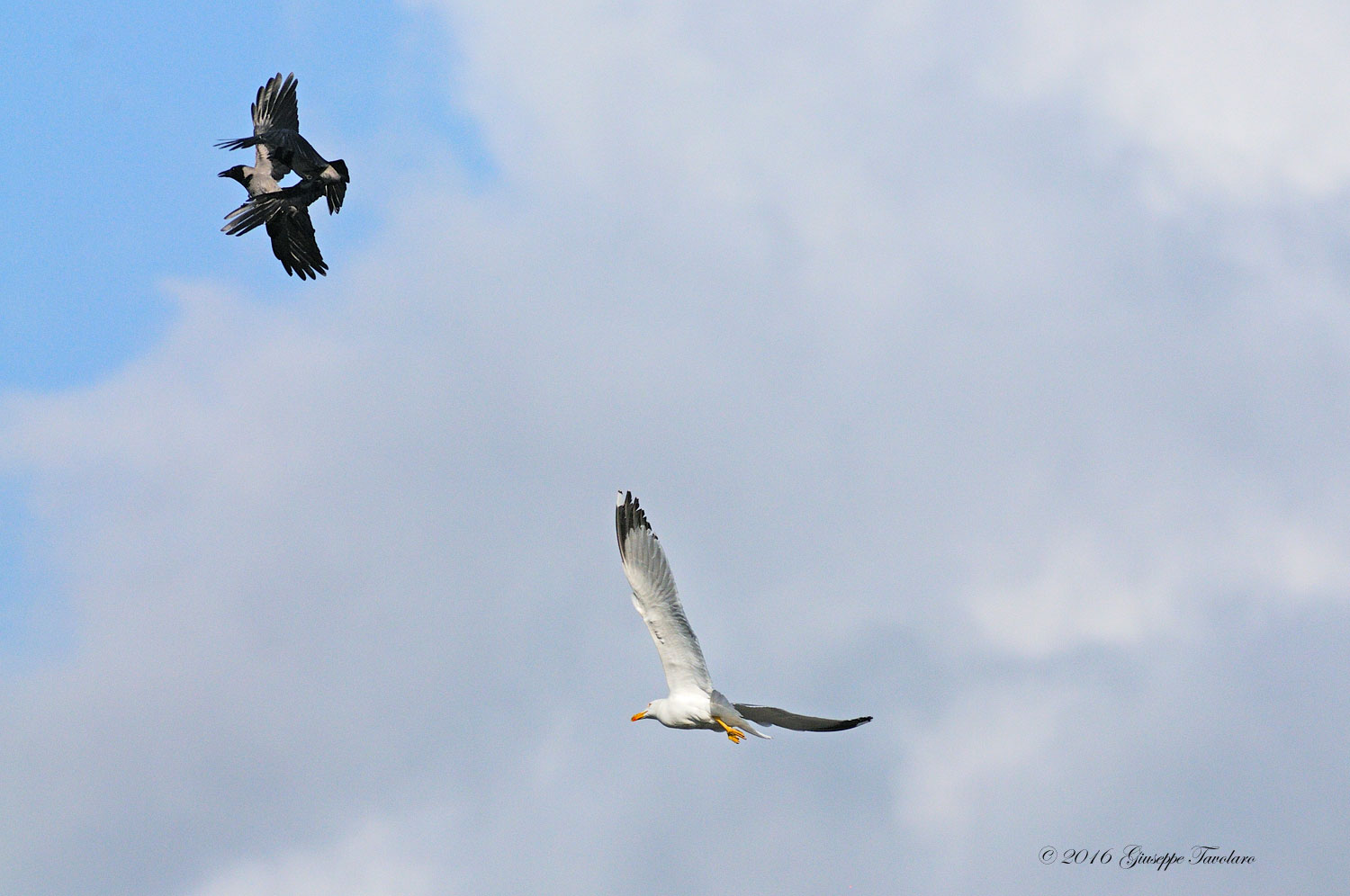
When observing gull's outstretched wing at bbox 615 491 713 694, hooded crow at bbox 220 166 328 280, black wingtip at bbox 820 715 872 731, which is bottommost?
black wingtip at bbox 820 715 872 731

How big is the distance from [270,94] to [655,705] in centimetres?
1678

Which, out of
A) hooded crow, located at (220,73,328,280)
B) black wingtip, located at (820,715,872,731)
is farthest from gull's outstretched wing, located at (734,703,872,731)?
hooded crow, located at (220,73,328,280)

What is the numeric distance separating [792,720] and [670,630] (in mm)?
3003

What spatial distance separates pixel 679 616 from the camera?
113ft

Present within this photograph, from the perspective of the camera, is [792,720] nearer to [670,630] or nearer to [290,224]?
[670,630]

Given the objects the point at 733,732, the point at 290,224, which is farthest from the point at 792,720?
the point at 290,224

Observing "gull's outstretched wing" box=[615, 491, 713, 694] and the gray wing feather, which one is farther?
the gray wing feather

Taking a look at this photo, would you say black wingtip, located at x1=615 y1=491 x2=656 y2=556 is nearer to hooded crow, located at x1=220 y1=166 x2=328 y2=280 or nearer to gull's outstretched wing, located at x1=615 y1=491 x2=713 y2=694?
gull's outstretched wing, located at x1=615 y1=491 x2=713 y2=694

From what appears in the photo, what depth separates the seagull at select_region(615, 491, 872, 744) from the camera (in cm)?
3412

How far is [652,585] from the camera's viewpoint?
1351 inches

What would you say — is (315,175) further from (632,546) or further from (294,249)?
(632,546)

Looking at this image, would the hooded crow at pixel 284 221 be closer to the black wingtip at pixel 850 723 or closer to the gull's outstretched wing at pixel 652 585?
the gull's outstretched wing at pixel 652 585

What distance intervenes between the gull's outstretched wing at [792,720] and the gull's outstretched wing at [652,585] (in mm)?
910

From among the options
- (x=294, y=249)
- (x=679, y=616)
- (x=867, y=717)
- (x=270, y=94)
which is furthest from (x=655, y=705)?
(x=270, y=94)
